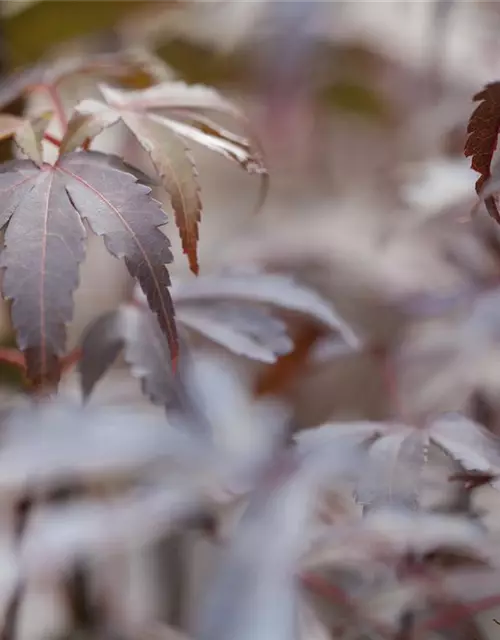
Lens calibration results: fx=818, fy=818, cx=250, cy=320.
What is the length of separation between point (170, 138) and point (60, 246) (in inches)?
3.5

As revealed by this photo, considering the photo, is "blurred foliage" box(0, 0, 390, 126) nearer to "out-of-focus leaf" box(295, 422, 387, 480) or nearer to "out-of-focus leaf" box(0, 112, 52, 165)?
"out-of-focus leaf" box(0, 112, 52, 165)

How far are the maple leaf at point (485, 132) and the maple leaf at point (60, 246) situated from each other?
126mm

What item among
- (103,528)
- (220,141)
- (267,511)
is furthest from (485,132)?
(103,528)

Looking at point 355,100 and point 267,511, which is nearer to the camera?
point 267,511

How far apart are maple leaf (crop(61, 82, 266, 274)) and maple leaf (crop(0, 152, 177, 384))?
3 cm

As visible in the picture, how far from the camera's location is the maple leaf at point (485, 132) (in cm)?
32

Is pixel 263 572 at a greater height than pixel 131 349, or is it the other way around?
pixel 131 349

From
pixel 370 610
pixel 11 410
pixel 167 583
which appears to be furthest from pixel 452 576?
pixel 167 583

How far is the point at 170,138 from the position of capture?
0.38 m

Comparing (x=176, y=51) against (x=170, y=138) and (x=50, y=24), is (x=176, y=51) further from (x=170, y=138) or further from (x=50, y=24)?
(x=170, y=138)

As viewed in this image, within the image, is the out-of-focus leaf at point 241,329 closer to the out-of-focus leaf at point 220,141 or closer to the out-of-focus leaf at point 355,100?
the out-of-focus leaf at point 220,141

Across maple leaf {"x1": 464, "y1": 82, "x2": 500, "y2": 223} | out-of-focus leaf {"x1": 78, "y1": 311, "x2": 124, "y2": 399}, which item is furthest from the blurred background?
maple leaf {"x1": 464, "y1": 82, "x2": 500, "y2": 223}

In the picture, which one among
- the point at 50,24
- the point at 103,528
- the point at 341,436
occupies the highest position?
the point at 50,24

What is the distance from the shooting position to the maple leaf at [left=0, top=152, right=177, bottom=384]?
1.04 feet
